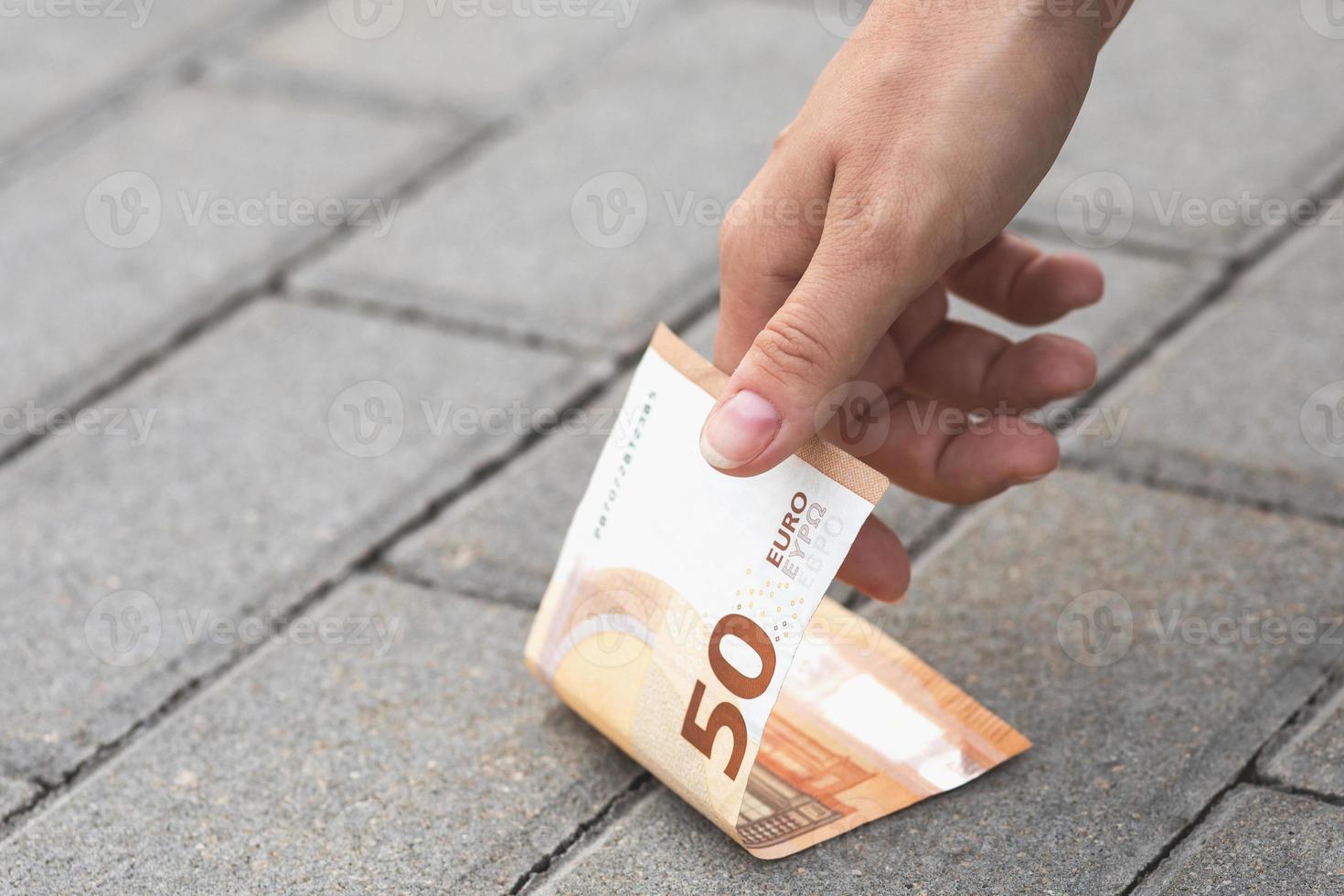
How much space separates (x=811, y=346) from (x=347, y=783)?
73cm

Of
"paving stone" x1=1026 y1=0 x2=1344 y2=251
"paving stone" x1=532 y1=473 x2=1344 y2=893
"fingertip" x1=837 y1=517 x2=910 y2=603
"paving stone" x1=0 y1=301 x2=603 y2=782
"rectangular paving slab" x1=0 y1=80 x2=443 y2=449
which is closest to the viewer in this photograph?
"paving stone" x1=532 y1=473 x2=1344 y2=893

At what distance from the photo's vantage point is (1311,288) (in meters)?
2.39

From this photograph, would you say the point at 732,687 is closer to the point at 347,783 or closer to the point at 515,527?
the point at 347,783

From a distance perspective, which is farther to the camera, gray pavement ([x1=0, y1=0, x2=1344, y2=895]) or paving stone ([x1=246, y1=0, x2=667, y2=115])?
paving stone ([x1=246, y1=0, x2=667, y2=115])

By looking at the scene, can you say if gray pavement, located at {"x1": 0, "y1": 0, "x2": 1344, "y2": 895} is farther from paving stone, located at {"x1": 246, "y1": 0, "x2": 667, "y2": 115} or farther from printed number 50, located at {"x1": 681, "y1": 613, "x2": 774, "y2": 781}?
printed number 50, located at {"x1": 681, "y1": 613, "x2": 774, "y2": 781}

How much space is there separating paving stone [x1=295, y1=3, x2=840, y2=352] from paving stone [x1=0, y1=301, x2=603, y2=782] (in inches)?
5.1

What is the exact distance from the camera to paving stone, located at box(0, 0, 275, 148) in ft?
10.9

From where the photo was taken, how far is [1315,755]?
61.9 inches

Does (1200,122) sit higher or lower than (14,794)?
higher

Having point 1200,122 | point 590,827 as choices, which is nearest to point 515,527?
point 590,827

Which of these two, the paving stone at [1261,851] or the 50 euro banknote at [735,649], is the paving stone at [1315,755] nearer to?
the paving stone at [1261,851]

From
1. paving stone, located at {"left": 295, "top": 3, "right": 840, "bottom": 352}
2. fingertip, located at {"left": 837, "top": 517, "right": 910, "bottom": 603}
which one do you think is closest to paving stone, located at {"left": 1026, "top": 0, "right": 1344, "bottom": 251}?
paving stone, located at {"left": 295, "top": 3, "right": 840, "bottom": 352}

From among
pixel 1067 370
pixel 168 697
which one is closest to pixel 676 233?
pixel 1067 370

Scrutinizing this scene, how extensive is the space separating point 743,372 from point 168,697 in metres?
0.89
